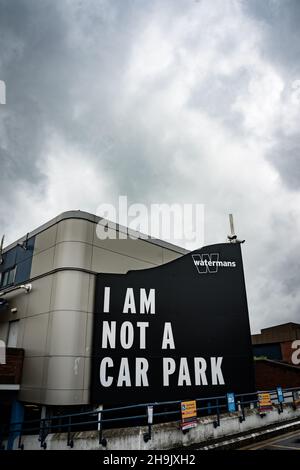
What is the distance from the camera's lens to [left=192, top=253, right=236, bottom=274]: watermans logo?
1881 cm

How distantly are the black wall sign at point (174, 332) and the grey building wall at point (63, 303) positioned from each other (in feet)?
2.34

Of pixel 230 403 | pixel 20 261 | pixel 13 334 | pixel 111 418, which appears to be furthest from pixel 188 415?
pixel 20 261

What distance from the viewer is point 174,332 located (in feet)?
56.2

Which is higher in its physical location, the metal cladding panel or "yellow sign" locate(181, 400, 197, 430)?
the metal cladding panel

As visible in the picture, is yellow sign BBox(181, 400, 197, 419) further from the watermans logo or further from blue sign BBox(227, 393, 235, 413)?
the watermans logo

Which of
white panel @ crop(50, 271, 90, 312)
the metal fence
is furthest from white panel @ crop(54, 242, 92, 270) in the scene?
the metal fence

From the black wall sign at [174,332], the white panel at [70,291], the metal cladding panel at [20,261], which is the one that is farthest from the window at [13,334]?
the black wall sign at [174,332]

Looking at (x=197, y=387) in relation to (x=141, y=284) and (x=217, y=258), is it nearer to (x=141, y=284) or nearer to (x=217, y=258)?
(x=141, y=284)

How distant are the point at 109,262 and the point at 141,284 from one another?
2.06 metres

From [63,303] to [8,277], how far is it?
7.36 meters

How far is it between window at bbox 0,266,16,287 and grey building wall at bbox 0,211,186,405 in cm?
158

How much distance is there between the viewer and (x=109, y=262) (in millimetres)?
17484

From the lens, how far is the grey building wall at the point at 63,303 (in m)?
14.6

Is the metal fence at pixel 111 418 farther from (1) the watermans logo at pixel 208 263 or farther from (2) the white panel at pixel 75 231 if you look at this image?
(2) the white panel at pixel 75 231
